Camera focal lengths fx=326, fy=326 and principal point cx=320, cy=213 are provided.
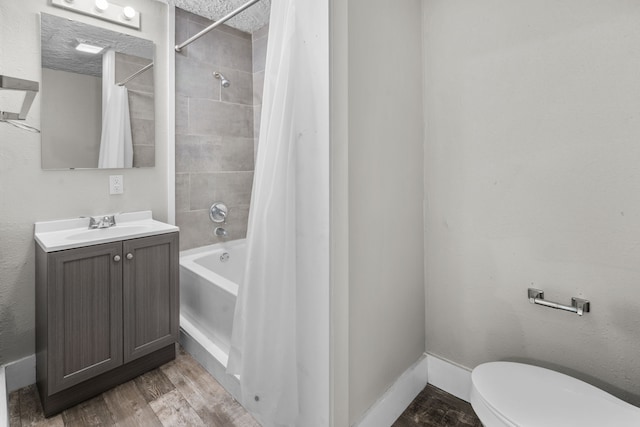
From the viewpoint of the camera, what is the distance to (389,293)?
59.0 inches

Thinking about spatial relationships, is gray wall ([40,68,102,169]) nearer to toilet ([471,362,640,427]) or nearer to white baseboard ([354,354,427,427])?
white baseboard ([354,354,427,427])

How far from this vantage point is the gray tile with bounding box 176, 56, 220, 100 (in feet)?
7.82

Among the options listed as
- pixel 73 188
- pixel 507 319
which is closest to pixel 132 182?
pixel 73 188

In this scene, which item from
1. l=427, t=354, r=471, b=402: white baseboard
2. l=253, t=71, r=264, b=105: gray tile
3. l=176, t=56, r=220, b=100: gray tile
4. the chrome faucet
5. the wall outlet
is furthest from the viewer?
l=253, t=71, r=264, b=105: gray tile

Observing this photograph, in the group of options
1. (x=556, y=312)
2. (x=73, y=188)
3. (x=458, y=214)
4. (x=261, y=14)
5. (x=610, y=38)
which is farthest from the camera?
(x=261, y=14)

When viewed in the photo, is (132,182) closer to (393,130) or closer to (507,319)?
(393,130)

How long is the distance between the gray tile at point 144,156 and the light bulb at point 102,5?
0.81 m

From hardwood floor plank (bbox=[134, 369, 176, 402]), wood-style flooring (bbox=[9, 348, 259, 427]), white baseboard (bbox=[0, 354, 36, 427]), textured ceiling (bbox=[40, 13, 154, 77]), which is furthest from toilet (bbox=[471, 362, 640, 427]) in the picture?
textured ceiling (bbox=[40, 13, 154, 77])

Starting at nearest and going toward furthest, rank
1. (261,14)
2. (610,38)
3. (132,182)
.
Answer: (610,38) → (132,182) → (261,14)

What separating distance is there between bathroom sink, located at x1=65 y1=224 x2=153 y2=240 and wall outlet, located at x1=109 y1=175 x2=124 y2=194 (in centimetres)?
24

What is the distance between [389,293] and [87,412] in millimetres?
1566

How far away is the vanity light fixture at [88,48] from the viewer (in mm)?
1903

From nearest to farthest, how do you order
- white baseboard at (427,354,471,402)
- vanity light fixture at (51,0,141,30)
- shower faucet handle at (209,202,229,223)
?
white baseboard at (427,354,471,402)
vanity light fixture at (51,0,141,30)
shower faucet handle at (209,202,229,223)

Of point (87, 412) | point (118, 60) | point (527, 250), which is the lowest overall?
point (87, 412)
